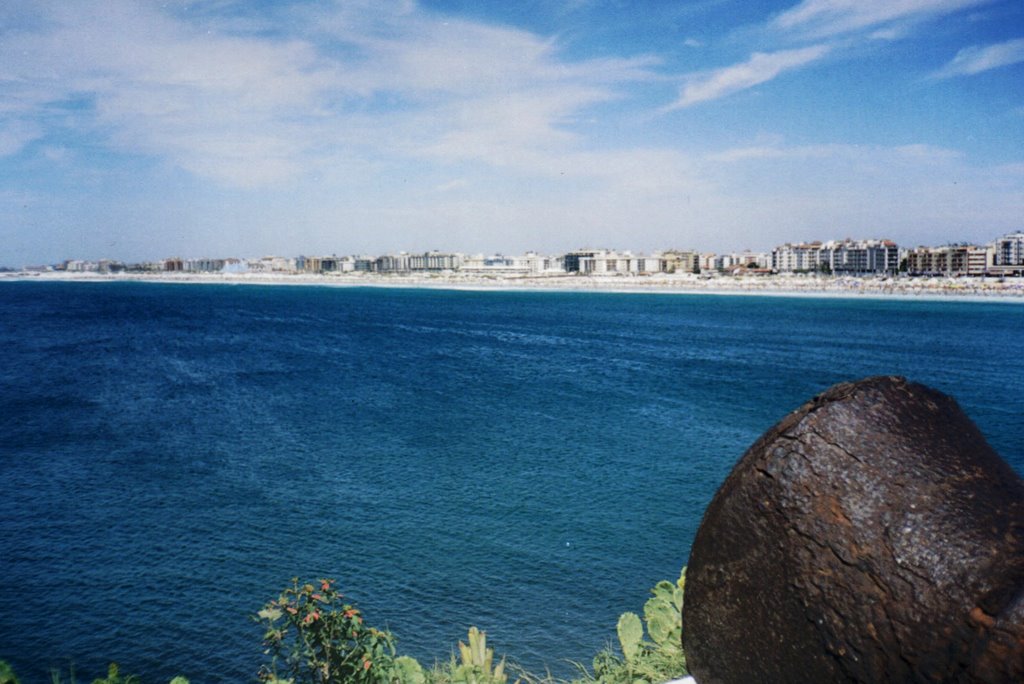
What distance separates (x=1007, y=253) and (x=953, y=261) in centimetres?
1038

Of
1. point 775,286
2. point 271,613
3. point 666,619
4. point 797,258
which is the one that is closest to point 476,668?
point 271,613

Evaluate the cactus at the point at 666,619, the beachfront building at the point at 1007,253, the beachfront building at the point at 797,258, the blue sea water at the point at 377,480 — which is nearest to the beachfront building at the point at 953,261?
the beachfront building at the point at 1007,253

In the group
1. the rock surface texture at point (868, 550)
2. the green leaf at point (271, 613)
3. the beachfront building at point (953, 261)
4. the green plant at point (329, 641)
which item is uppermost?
the beachfront building at point (953, 261)

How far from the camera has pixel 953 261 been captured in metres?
159

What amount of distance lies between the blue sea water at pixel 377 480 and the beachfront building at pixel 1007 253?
123m

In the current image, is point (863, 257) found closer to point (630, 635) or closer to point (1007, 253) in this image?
point (1007, 253)

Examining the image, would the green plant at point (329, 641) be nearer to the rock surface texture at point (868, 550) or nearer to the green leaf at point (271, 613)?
the green leaf at point (271, 613)

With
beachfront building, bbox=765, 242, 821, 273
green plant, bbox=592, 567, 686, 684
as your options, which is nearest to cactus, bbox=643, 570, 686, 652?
green plant, bbox=592, 567, 686, 684

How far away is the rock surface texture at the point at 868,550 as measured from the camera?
2129 mm

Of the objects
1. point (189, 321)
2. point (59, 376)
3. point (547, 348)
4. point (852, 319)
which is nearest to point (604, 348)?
point (547, 348)

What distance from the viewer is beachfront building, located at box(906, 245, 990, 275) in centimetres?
15612

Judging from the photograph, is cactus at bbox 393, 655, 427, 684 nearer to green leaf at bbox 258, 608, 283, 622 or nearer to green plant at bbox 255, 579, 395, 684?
green plant at bbox 255, 579, 395, 684

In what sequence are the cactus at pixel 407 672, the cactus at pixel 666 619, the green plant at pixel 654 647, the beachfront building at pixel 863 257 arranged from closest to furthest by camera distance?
the cactus at pixel 407 672 → the green plant at pixel 654 647 → the cactus at pixel 666 619 → the beachfront building at pixel 863 257

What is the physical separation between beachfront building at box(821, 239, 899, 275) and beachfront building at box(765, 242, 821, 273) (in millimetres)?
4495
